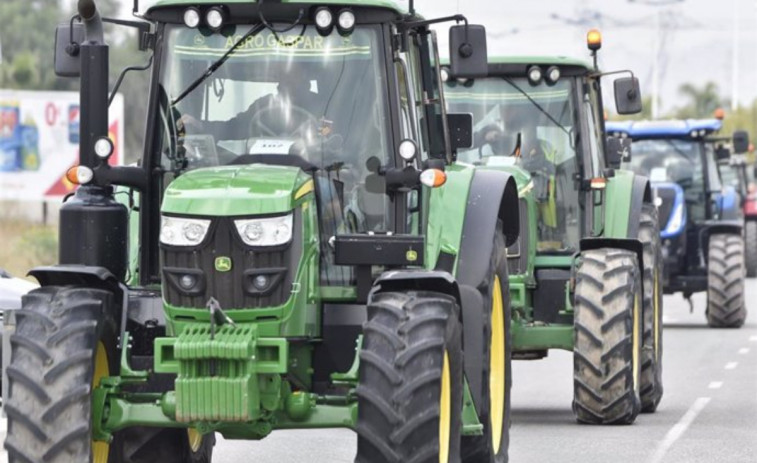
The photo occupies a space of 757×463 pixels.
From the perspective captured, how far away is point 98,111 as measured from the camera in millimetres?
10203

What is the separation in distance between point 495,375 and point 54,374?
3.53 m

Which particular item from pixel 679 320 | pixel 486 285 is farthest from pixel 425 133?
pixel 679 320

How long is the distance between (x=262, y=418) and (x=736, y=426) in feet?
19.9

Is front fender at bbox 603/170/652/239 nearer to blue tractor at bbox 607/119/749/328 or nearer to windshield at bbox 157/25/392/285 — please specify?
windshield at bbox 157/25/392/285

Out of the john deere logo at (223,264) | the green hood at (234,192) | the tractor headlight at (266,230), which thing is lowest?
the john deere logo at (223,264)

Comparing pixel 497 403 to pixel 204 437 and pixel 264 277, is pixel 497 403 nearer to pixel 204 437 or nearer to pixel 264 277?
pixel 204 437

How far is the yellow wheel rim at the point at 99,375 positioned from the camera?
31.6 ft

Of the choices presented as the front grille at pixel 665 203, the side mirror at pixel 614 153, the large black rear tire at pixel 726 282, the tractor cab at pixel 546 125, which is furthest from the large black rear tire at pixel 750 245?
the tractor cab at pixel 546 125

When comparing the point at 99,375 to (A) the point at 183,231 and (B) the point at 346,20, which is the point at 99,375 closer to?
(A) the point at 183,231

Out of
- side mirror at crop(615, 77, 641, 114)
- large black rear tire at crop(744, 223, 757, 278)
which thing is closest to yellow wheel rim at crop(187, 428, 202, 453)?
side mirror at crop(615, 77, 641, 114)

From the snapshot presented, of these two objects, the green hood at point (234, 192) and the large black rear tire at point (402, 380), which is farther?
the green hood at point (234, 192)

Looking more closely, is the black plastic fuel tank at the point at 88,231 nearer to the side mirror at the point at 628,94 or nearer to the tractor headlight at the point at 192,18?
the tractor headlight at the point at 192,18

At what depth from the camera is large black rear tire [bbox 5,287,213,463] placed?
9172mm

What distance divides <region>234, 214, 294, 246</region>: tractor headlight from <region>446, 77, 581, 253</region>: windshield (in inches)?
288
